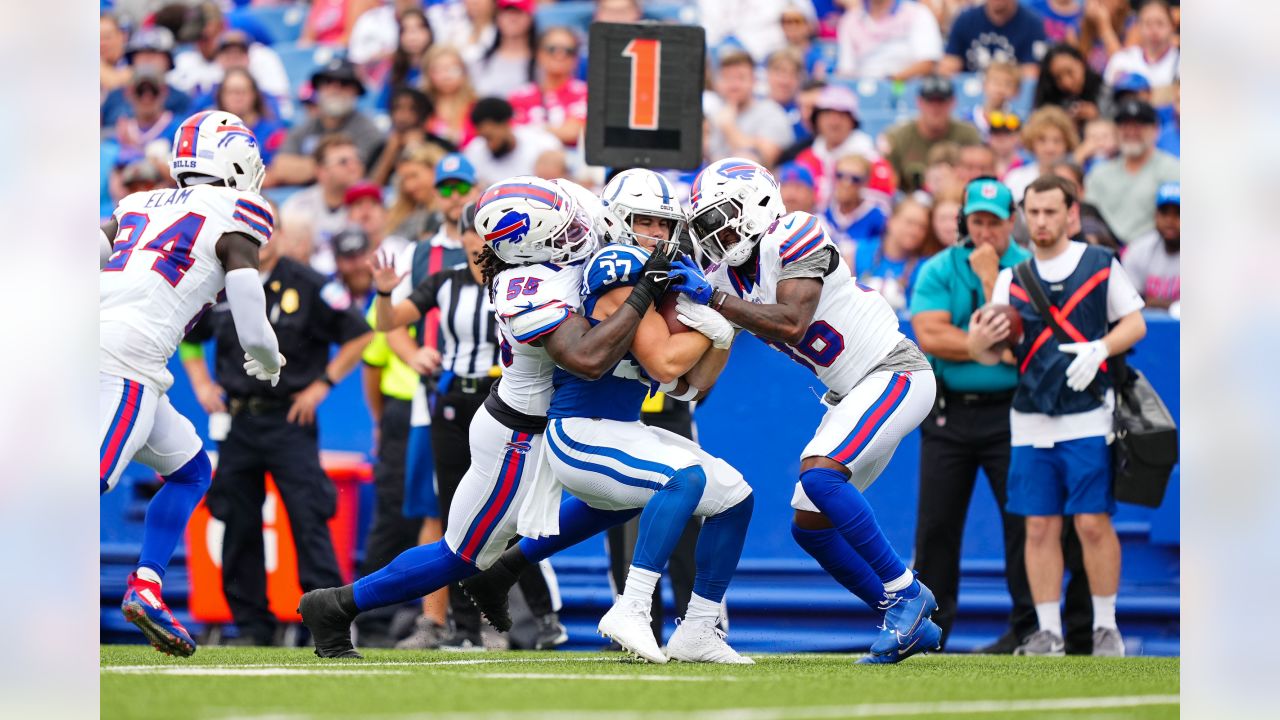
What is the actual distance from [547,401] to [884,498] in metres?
3.07

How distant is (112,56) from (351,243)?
5.37 metres

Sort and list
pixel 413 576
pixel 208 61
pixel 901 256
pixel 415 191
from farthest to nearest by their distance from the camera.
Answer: pixel 208 61 < pixel 415 191 < pixel 901 256 < pixel 413 576

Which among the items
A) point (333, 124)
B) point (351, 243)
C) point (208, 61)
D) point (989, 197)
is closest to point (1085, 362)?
point (989, 197)

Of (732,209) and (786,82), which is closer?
(732,209)

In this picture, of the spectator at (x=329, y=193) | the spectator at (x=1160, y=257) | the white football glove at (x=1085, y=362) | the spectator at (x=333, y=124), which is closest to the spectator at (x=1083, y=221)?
the spectator at (x=1160, y=257)

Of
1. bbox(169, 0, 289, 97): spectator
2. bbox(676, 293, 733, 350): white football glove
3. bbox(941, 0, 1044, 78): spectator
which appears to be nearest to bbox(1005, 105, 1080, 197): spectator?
bbox(941, 0, 1044, 78): spectator

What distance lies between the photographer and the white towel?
18.9 ft

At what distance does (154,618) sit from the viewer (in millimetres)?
5969

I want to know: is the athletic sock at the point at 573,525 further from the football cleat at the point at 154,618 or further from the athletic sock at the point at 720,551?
the football cleat at the point at 154,618

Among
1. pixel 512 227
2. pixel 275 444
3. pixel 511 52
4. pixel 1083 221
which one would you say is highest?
pixel 511 52

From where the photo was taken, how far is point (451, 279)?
306 inches

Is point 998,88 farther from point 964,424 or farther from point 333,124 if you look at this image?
point 333,124

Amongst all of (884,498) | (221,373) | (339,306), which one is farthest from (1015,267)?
(221,373)

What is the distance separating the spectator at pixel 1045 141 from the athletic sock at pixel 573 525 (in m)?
4.30
